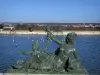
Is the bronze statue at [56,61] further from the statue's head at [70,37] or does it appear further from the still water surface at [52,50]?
the still water surface at [52,50]

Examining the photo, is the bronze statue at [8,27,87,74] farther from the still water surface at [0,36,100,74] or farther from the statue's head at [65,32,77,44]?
the still water surface at [0,36,100,74]

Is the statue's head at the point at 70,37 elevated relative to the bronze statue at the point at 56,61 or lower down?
elevated

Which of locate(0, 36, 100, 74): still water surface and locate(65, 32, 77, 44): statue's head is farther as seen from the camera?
locate(0, 36, 100, 74): still water surface

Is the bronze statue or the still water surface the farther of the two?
the still water surface

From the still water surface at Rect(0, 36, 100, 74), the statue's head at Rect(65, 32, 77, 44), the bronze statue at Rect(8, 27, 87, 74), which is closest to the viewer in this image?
the bronze statue at Rect(8, 27, 87, 74)

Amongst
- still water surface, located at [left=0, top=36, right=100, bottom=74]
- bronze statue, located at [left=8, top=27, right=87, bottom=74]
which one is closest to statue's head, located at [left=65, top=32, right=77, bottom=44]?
bronze statue, located at [left=8, top=27, right=87, bottom=74]

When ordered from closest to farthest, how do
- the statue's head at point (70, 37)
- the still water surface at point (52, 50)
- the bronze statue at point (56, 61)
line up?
the bronze statue at point (56, 61)
the statue's head at point (70, 37)
the still water surface at point (52, 50)

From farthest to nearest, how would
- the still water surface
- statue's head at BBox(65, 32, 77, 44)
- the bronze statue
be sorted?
1. the still water surface
2. statue's head at BBox(65, 32, 77, 44)
3. the bronze statue

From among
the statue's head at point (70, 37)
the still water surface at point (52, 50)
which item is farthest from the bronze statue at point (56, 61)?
the still water surface at point (52, 50)

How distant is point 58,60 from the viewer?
9.04 m

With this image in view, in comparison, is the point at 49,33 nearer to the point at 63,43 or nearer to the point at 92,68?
the point at 63,43

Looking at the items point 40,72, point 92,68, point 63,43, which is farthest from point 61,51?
point 92,68

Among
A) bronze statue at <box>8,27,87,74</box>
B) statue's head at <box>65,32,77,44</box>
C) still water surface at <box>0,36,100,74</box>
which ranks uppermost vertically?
statue's head at <box>65,32,77,44</box>

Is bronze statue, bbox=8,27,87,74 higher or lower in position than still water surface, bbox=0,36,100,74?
higher
